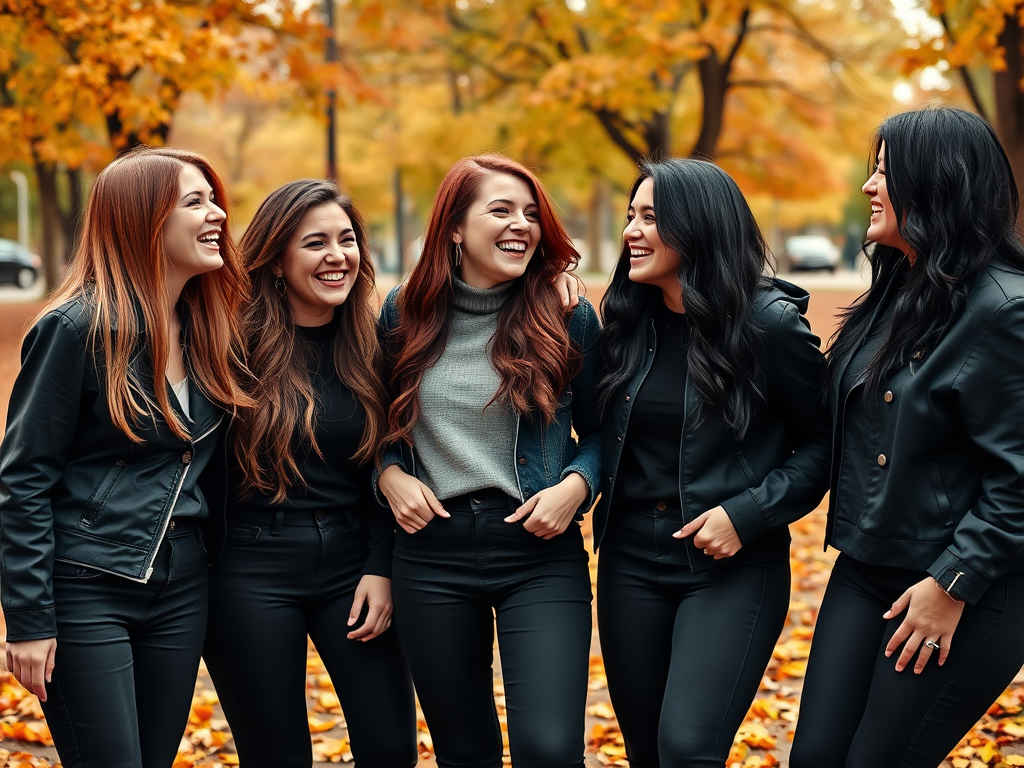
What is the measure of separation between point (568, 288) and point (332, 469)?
3.55 ft

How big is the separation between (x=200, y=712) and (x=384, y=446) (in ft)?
8.17

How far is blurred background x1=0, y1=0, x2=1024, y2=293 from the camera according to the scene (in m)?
8.91

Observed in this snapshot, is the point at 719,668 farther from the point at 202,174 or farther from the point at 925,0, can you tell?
the point at 925,0

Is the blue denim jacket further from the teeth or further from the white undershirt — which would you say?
the white undershirt

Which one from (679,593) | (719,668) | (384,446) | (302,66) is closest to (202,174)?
(384,446)

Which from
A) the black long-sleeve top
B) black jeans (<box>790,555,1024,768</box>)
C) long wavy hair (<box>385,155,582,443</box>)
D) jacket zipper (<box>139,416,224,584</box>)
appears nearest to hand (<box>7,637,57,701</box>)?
jacket zipper (<box>139,416,224,584</box>)

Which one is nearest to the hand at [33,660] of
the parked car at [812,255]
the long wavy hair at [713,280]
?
the long wavy hair at [713,280]

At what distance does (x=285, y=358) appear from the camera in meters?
3.78

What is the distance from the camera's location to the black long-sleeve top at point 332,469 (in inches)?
146

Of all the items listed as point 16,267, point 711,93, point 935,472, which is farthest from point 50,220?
point 935,472

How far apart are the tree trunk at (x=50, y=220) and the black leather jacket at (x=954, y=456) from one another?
69.4 feet

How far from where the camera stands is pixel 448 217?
3811 millimetres

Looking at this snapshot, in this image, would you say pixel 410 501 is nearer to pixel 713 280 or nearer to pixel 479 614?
pixel 479 614

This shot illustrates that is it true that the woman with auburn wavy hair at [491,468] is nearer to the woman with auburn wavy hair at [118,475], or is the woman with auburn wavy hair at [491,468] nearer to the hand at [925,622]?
the woman with auburn wavy hair at [118,475]
